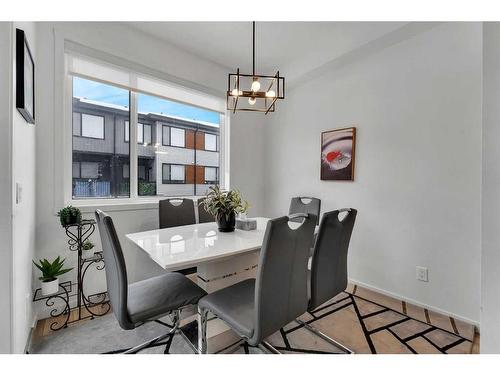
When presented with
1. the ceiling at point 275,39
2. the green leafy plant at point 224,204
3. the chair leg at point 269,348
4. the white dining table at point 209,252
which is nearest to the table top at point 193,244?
the white dining table at point 209,252

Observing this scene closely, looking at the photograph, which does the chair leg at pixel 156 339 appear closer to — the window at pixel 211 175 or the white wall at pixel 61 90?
the white wall at pixel 61 90

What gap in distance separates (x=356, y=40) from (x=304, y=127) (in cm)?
112

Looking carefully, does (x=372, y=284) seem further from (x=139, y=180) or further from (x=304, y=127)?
(x=139, y=180)

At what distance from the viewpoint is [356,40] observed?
2.43 metres

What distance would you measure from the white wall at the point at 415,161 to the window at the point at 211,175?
142 cm

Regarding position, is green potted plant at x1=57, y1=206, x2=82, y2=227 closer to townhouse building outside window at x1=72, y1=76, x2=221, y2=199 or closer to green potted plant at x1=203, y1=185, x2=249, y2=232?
townhouse building outside window at x1=72, y1=76, x2=221, y2=199

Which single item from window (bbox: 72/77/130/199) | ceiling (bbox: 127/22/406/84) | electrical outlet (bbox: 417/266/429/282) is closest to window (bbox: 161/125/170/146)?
window (bbox: 72/77/130/199)

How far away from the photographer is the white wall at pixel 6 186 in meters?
1.14

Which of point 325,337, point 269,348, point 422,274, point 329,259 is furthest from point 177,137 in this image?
point 422,274

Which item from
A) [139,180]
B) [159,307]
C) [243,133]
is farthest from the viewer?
[243,133]


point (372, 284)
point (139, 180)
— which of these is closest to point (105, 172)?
point (139, 180)

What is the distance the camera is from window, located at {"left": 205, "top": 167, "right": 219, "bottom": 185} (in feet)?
11.1

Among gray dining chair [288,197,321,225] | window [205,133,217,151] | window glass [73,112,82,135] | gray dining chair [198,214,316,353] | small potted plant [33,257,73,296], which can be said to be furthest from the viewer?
Result: window [205,133,217,151]

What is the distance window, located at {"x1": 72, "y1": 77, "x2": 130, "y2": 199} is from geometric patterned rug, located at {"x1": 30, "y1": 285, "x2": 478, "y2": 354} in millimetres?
1240
